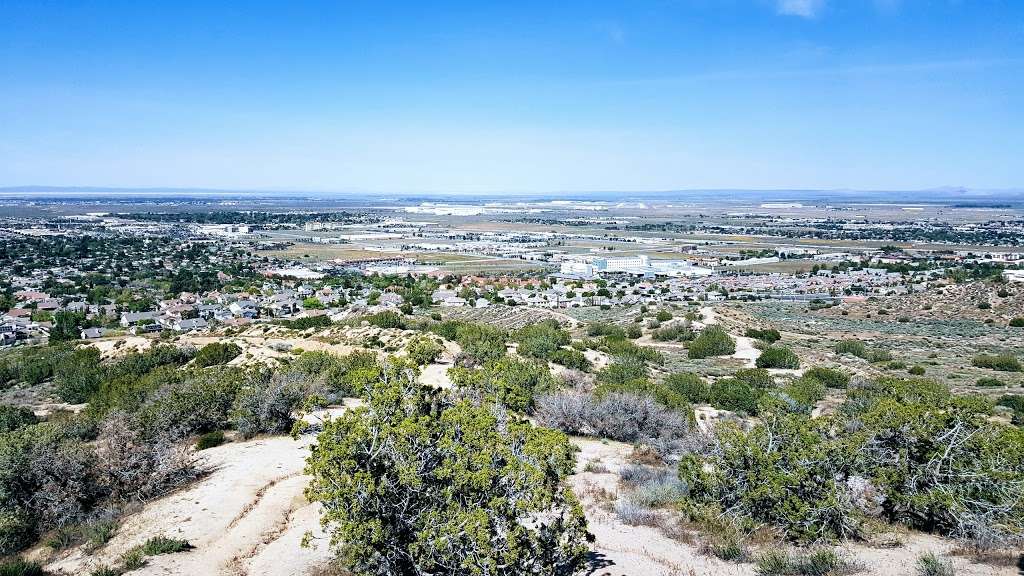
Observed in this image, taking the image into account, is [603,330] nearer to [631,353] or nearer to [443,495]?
[631,353]

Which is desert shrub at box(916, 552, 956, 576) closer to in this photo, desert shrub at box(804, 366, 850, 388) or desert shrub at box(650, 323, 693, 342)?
desert shrub at box(804, 366, 850, 388)

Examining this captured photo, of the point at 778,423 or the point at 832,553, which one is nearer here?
the point at 832,553

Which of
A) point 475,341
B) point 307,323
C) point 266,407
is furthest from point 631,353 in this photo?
point 307,323

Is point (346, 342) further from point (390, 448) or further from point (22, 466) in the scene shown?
point (390, 448)

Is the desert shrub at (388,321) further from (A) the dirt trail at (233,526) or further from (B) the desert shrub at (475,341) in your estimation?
(A) the dirt trail at (233,526)

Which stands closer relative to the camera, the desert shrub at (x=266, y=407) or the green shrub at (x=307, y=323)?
the desert shrub at (x=266, y=407)

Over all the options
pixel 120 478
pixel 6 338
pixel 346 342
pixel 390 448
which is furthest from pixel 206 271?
pixel 390 448

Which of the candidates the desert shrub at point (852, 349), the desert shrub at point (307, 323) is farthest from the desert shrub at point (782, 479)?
the desert shrub at point (307, 323)
